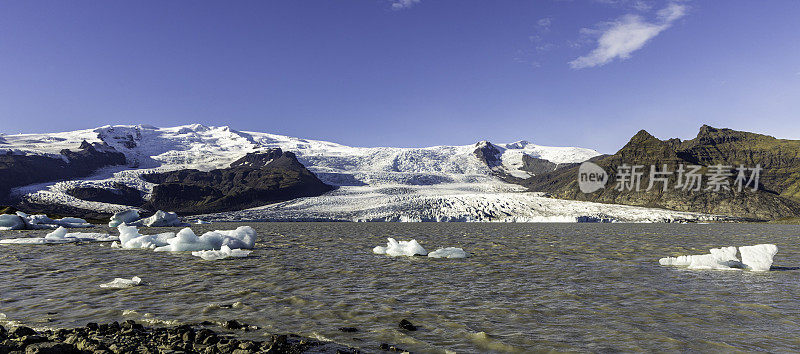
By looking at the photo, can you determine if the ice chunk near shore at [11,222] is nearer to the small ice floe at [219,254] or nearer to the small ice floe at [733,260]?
the small ice floe at [219,254]

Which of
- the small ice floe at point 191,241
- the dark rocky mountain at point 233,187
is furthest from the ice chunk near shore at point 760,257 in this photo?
the dark rocky mountain at point 233,187

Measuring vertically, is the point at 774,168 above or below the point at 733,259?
above

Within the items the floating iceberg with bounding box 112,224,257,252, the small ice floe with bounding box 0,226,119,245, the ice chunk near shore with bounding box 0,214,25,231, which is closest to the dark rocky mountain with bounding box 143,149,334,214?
the ice chunk near shore with bounding box 0,214,25,231

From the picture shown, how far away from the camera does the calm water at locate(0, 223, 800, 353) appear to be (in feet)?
21.3

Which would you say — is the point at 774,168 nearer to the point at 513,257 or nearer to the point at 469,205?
the point at 469,205

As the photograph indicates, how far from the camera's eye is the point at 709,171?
451 feet

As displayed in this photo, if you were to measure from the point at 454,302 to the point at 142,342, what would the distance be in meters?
5.96

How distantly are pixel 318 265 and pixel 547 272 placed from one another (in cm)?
830

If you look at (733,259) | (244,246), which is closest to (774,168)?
(733,259)

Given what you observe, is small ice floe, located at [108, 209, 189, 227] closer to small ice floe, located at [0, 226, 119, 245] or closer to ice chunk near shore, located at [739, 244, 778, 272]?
small ice floe, located at [0, 226, 119, 245]

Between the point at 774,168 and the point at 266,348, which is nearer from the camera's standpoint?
the point at 266,348

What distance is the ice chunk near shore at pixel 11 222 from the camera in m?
45.2

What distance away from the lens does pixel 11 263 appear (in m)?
15.6
